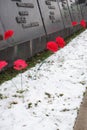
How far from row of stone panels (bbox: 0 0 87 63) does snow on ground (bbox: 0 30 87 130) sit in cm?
52

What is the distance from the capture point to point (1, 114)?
3.92m

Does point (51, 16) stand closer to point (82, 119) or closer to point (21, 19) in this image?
point (21, 19)

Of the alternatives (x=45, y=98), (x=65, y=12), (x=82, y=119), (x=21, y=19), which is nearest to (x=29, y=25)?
(x=21, y=19)

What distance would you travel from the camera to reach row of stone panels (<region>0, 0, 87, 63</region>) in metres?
5.79

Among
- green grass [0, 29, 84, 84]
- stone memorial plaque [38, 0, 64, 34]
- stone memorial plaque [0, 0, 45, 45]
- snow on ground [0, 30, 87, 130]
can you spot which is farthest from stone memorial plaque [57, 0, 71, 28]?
snow on ground [0, 30, 87, 130]

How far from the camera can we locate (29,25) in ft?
22.4

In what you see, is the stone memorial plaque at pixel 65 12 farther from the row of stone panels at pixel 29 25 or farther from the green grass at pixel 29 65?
the green grass at pixel 29 65

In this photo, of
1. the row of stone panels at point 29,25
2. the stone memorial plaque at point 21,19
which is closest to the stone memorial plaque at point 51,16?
the row of stone panels at point 29,25

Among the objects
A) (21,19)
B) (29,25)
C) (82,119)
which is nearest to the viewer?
(82,119)

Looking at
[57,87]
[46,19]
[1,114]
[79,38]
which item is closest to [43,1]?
[46,19]

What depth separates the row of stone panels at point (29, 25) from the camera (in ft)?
19.0

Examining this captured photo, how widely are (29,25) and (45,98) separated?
2749 mm

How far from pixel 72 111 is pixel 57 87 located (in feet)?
3.36

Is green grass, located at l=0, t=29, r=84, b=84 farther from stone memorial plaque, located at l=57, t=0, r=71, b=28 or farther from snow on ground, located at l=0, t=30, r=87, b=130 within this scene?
stone memorial plaque, located at l=57, t=0, r=71, b=28
